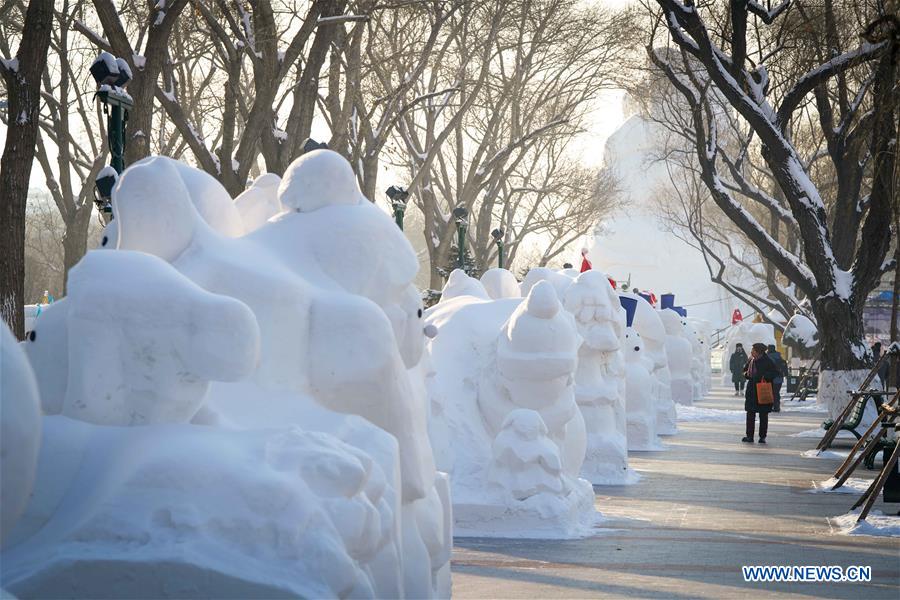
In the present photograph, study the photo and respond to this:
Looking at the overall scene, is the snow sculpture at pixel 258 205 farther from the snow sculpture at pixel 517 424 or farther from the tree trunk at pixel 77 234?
the tree trunk at pixel 77 234

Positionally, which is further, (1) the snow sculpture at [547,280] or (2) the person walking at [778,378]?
(2) the person walking at [778,378]

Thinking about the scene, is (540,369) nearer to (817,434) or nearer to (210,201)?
(210,201)

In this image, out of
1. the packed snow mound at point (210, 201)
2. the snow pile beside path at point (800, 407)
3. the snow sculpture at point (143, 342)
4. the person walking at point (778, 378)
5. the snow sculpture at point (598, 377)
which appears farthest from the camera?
the snow pile beside path at point (800, 407)

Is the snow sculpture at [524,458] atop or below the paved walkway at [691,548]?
atop

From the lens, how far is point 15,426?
3.73m

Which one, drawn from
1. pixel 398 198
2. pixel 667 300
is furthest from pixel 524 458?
pixel 667 300

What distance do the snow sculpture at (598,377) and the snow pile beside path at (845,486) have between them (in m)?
2.08

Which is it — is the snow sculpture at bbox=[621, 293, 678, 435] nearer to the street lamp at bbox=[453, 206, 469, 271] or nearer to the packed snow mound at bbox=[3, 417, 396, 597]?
the street lamp at bbox=[453, 206, 469, 271]

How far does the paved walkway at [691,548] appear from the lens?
8.96m

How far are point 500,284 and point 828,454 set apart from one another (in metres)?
7.71

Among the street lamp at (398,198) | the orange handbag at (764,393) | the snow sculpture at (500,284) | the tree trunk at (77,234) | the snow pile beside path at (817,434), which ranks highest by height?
the street lamp at (398,198)

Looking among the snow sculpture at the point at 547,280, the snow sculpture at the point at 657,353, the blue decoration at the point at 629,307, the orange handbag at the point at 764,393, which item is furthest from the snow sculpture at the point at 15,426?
the snow sculpture at the point at 657,353

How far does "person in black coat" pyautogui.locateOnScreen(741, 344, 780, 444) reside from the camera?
72.5 feet

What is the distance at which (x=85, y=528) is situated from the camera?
13.9 ft
